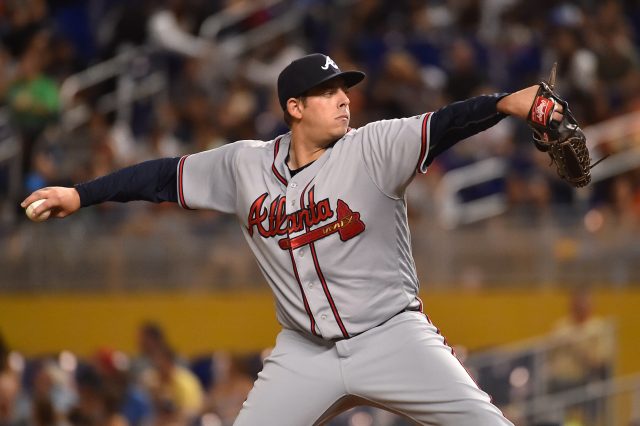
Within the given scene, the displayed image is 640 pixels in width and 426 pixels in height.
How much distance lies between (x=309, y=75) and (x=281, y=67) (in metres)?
7.57

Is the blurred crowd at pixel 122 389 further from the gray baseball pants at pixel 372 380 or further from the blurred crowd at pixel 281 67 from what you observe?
the gray baseball pants at pixel 372 380

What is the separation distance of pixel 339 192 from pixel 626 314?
18.7 ft

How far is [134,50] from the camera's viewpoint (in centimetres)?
1337

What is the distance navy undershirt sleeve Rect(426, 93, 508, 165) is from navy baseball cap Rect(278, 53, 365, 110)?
50cm

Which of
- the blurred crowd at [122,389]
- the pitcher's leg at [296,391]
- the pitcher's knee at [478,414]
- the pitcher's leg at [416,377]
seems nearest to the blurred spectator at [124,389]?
the blurred crowd at [122,389]

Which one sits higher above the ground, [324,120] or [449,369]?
[324,120]

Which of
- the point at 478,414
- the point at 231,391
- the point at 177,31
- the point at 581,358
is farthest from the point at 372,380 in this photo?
the point at 177,31

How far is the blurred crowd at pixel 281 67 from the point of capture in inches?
448

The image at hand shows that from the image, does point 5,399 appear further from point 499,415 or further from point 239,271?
point 499,415

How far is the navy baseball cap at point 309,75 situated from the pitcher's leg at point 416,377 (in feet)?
Result: 3.04

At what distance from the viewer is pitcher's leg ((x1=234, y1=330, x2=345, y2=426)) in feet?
16.7

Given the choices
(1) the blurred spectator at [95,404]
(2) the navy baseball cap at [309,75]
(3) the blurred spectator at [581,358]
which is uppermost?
(2) the navy baseball cap at [309,75]

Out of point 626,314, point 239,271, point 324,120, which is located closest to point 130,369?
point 239,271

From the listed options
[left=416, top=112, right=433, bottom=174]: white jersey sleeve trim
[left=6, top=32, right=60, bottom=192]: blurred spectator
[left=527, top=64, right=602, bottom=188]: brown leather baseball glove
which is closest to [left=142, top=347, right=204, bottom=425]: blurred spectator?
[left=6, top=32, right=60, bottom=192]: blurred spectator
